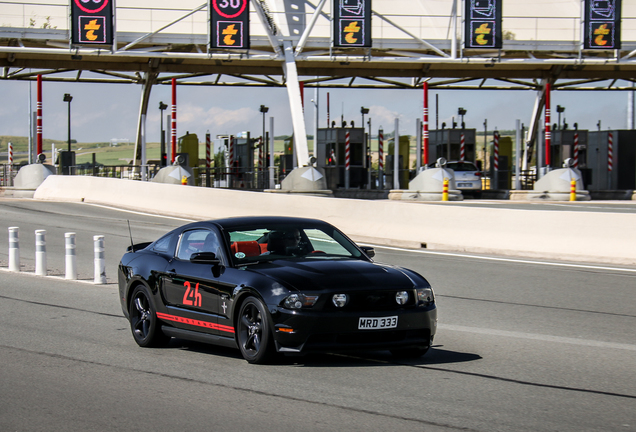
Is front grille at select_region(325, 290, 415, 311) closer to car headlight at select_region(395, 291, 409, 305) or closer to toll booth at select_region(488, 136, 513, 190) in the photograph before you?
car headlight at select_region(395, 291, 409, 305)

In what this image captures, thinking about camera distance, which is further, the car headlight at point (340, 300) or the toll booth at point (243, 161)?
the toll booth at point (243, 161)

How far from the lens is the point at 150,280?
825cm

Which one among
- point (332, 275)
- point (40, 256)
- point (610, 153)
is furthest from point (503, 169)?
point (332, 275)

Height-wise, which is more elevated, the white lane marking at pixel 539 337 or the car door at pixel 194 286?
the car door at pixel 194 286

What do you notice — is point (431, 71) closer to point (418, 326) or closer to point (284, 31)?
point (284, 31)

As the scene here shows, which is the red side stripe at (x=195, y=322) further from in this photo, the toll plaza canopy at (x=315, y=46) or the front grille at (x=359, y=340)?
the toll plaza canopy at (x=315, y=46)

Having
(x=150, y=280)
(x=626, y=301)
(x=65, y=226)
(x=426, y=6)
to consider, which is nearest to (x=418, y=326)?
(x=150, y=280)

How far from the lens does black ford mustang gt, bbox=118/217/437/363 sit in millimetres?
6641

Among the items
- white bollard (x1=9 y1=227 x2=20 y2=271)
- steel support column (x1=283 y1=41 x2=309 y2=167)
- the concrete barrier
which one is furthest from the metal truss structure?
white bollard (x1=9 y1=227 x2=20 y2=271)

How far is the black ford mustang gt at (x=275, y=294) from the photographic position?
21.8ft

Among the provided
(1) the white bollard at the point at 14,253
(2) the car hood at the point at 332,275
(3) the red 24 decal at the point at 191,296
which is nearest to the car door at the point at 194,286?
(3) the red 24 decal at the point at 191,296

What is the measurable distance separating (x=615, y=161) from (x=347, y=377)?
39798 millimetres

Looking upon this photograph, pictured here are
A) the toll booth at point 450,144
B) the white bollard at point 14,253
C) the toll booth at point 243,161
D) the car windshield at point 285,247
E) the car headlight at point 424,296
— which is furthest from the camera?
the toll booth at point 450,144

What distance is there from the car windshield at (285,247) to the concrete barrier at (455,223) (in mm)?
9061
